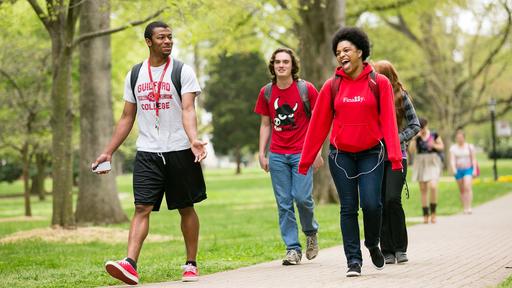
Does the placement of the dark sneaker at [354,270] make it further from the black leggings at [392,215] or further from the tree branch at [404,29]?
the tree branch at [404,29]

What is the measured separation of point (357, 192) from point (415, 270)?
981 mm

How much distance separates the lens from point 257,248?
474 inches

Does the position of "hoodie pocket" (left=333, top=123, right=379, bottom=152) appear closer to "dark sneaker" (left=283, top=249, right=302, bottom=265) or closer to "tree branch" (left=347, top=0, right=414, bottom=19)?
"dark sneaker" (left=283, top=249, right=302, bottom=265)

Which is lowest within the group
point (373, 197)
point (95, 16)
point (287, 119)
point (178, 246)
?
point (178, 246)

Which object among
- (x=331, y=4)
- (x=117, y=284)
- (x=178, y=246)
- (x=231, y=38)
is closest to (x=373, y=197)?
(x=117, y=284)

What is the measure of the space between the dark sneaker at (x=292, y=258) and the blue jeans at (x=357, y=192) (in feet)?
4.48

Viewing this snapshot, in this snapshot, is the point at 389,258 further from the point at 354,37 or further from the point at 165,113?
the point at 165,113

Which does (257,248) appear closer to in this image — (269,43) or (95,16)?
(95,16)

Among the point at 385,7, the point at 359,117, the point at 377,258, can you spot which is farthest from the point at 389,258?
the point at 385,7

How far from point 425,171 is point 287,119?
8.28 m

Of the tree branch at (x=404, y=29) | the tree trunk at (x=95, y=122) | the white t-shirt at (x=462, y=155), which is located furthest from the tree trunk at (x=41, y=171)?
the white t-shirt at (x=462, y=155)

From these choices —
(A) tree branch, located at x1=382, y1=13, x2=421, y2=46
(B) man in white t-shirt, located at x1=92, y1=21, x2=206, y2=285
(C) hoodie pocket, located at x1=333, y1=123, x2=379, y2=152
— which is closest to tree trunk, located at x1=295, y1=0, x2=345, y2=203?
(C) hoodie pocket, located at x1=333, y1=123, x2=379, y2=152

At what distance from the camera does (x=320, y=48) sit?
25188 mm

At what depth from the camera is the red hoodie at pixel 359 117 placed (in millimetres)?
7938
